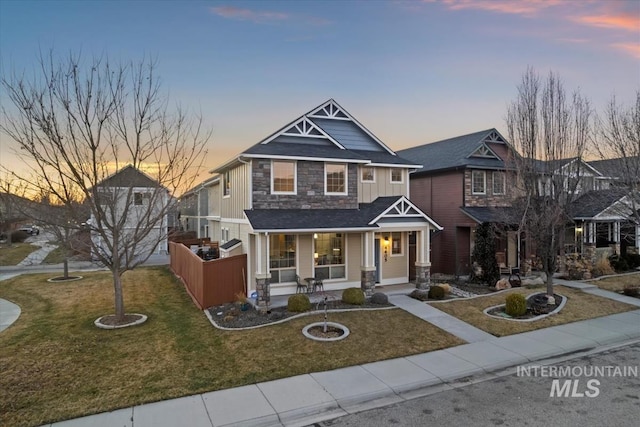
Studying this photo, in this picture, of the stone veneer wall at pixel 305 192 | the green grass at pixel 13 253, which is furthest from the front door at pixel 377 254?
the green grass at pixel 13 253

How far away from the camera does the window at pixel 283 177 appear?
1484 centimetres

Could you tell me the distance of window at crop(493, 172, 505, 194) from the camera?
65.9 feet

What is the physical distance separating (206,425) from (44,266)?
25.1m

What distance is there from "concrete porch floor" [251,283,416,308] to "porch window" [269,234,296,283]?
785 mm

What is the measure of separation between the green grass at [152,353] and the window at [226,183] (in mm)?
6679

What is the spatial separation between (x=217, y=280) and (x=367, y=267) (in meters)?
5.87

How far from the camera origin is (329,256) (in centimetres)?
1573

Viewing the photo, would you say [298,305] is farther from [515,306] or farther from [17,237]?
[17,237]

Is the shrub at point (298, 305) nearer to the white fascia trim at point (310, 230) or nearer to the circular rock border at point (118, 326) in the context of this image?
the white fascia trim at point (310, 230)

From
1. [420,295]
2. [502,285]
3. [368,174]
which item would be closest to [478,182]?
[502,285]

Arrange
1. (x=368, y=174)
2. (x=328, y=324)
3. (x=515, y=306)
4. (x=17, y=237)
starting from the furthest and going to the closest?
(x=17, y=237)
(x=368, y=174)
(x=515, y=306)
(x=328, y=324)

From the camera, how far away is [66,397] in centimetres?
671

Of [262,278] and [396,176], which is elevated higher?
[396,176]

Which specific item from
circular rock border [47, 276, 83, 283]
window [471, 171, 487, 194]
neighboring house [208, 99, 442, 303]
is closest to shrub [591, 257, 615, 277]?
window [471, 171, 487, 194]
